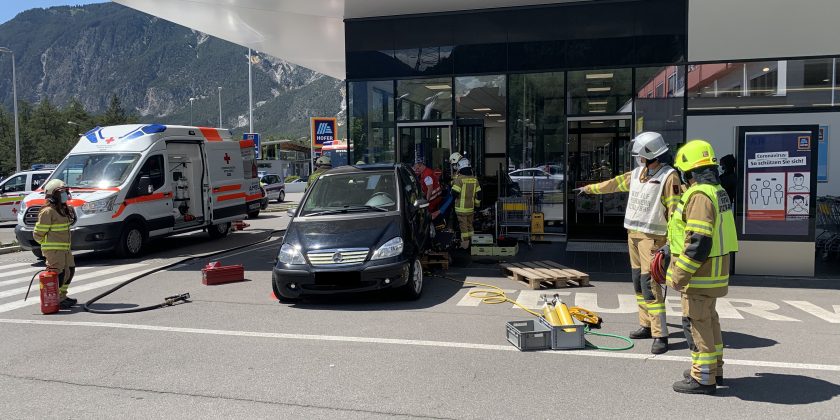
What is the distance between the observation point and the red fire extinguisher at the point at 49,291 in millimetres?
7789

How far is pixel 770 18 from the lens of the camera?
11195 millimetres

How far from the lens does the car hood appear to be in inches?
309

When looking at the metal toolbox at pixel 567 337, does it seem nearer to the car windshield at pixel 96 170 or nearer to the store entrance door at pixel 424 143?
the store entrance door at pixel 424 143

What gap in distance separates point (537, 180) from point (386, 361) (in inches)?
354

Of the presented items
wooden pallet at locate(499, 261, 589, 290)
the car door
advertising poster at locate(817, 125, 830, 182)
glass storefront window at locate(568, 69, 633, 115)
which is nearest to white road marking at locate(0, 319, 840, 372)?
wooden pallet at locate(499, 261, 589, 290)

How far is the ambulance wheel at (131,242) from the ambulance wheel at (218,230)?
2870mm

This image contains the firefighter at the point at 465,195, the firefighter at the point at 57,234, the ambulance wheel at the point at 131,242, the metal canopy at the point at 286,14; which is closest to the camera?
the firefighter at the point at 57,234

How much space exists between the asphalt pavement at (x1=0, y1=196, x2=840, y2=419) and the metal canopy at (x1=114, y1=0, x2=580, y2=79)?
6.92m

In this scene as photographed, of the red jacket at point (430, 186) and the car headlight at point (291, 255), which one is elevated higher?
the red jacket at point (430, 186)

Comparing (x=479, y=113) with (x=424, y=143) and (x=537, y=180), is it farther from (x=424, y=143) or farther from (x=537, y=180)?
(x=537, y=180)

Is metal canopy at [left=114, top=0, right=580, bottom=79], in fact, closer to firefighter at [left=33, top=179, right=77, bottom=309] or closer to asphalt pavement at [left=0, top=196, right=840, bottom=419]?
firefighter at [left=33, top=179, right=77, bottom=309]

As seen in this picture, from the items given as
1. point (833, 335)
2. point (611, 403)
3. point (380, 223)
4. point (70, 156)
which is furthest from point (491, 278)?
point (70, 156)

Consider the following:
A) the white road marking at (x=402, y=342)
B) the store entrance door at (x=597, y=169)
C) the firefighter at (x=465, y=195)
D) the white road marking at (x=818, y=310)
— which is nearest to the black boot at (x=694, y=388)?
the white road marking at (x=402, y=342)

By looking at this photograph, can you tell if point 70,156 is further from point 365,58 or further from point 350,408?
point 350,408
